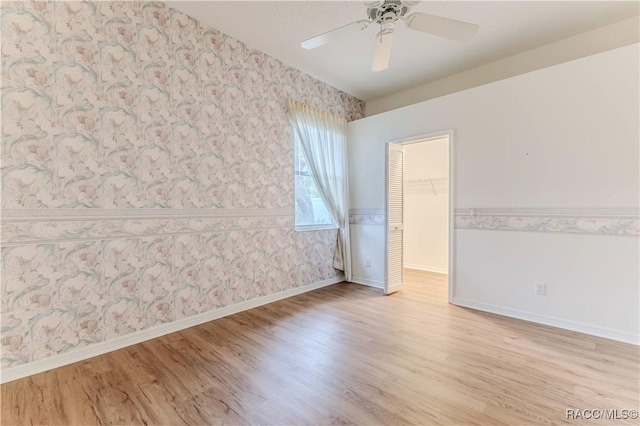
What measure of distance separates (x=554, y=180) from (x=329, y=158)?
2.52 metres

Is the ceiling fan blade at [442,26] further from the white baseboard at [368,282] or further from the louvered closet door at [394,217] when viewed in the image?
the white baseboard at [368,282]

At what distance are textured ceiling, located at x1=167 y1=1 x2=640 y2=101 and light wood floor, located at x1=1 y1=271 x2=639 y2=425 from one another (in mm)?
2903

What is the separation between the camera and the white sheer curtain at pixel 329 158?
3.74 meters

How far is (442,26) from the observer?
1.96 meters

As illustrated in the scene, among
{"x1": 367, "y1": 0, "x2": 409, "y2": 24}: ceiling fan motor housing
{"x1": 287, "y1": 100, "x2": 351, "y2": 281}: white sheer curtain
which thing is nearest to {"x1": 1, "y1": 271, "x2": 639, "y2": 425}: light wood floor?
{"x1": 287, "y1": 100, "x2": 351, "y2": 281}: white sheer curtain

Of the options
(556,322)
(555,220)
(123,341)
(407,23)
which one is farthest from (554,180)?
(123,341)

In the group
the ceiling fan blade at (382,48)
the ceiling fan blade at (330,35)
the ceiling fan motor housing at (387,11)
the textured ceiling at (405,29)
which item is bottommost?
the ceiling fan blade at (382,48)

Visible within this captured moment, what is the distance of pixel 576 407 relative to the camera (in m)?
1.61

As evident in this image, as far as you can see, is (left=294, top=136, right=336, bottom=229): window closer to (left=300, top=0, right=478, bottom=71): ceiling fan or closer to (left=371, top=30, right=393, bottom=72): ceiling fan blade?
(left=371, top=30, right=393, bottom=72): ceiling fan blade

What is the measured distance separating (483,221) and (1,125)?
412 cm

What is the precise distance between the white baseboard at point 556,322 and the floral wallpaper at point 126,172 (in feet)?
7.64

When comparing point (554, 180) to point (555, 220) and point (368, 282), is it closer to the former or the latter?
point (555, 220)

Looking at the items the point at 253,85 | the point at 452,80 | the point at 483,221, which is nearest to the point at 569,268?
the point at 483,221

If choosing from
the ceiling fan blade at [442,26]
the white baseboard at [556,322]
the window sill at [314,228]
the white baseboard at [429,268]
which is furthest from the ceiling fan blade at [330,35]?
the white baseboard at [429,268]
